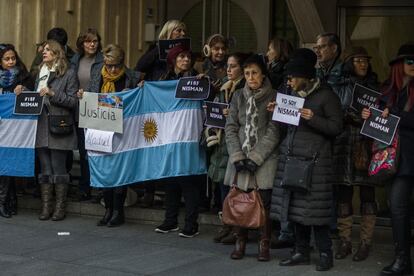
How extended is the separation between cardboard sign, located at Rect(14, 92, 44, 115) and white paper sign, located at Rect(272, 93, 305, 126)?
338cm

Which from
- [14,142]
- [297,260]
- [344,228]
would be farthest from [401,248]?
[14,142]

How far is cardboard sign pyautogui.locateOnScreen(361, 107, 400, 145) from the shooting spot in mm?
7402

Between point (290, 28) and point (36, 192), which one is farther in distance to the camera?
point (290, 28)

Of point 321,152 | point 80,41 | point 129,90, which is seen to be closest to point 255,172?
point 321,152

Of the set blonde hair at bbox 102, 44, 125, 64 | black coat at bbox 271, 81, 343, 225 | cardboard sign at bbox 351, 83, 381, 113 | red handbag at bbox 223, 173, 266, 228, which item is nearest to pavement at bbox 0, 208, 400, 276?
red handbag at bbox 223, 173, 266, 228

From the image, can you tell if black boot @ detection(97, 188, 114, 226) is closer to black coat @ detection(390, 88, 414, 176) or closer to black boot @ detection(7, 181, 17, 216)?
black boot @ detection(7, 181, 17, 216)

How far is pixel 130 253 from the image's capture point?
8.45 metres

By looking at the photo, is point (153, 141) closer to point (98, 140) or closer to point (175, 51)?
point (98, 140)

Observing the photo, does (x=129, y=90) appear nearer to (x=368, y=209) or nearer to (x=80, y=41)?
(x=80, y=41)

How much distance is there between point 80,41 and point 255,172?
3.35 m

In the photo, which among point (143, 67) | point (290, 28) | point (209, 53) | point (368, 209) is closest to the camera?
point (368, 209)

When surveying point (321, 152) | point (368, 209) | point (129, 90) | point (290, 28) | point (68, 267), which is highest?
point (290, 28)

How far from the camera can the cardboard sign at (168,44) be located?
30.2 ft

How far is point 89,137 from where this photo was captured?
9641mm
